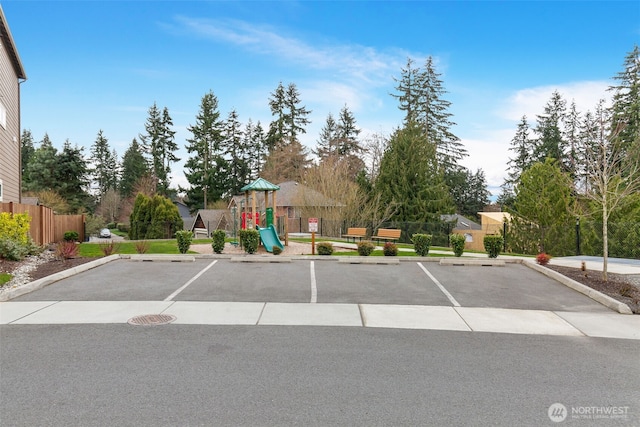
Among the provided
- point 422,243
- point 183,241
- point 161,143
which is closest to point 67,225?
point 183,241

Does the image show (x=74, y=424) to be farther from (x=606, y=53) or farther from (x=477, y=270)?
(x=606, y=53)

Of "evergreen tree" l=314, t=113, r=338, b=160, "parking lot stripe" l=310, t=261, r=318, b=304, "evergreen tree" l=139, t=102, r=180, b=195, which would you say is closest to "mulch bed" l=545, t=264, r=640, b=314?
"parking lot stripe" l=310, t=261, r=318, b=304

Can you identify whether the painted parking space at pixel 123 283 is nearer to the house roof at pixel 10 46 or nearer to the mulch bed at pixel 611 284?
the mulch bed at pixel 611 284

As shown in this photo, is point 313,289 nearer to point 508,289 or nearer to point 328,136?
point 508,289

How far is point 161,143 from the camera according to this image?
6431 centimetres

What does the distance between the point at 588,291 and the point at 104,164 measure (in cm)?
8864

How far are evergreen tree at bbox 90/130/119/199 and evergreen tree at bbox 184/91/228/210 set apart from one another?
30947mm

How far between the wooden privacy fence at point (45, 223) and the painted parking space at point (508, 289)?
14.3 metres

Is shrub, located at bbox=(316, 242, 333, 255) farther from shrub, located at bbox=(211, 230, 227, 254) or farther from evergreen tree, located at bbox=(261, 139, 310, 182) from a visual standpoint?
evergreen tree, located at bbox=(261, 139, 310, 182)

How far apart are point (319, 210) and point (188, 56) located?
1299 cm

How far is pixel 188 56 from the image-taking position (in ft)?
67.4

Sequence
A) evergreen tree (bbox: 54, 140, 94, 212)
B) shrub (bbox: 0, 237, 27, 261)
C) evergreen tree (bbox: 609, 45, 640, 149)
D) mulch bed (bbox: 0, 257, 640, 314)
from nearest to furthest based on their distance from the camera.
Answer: mulch bed (bbox: 0, 257, 640, 314) < shrub (bbox: 0, 237, 27, 261) < evergreen tree (bbox: 609, 45, 640, 149) < evergreen tree (bbox: 54, 140, 94, 212)

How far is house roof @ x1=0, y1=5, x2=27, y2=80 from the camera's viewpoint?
54.6 feet

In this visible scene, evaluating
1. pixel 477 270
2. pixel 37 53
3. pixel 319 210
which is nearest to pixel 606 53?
pixel 477 270
